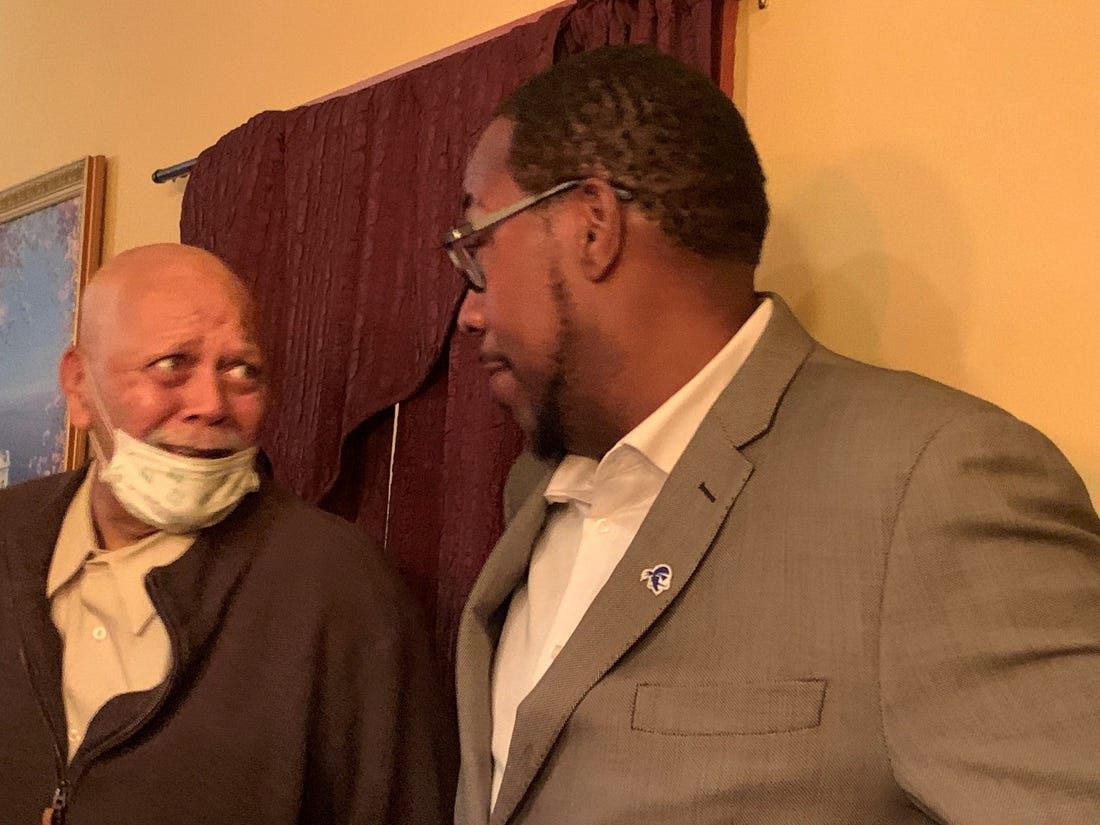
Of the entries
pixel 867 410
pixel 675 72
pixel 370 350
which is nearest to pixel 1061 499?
pixel 867 410

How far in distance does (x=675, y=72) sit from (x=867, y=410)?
1.28ft

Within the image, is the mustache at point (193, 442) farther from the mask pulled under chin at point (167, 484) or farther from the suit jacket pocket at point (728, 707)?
the suit jacket pocket at point (728, 707)

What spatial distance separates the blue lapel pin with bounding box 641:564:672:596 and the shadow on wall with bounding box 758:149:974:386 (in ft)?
1.34

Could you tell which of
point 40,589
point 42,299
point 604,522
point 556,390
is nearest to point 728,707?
point 604,522

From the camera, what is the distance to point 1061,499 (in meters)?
0.76

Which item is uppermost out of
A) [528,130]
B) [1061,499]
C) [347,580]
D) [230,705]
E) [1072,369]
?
[528,130]

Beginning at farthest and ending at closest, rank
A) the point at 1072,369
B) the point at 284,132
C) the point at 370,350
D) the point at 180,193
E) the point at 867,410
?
the point at 180,193
the point at 284,132
the point at 370,350
the point at 1072,369
the point at 867,410

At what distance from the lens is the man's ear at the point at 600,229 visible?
0.99 meters

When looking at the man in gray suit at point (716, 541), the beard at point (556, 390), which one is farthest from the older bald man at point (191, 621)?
the beard at point (556, 390)

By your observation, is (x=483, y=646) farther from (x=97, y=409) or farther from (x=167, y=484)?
(x=97, y=409)

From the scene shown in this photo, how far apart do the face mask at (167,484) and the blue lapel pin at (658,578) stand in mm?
461

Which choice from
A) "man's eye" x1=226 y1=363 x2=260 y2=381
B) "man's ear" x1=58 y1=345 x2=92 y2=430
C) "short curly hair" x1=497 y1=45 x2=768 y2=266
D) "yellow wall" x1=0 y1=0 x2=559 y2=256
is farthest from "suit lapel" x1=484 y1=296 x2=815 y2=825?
"yellow wall" x1=0 y1=0 x2=559 y2=256

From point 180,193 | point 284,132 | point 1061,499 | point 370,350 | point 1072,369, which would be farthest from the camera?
point 180,193

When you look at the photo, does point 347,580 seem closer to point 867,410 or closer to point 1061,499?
point 867,410
